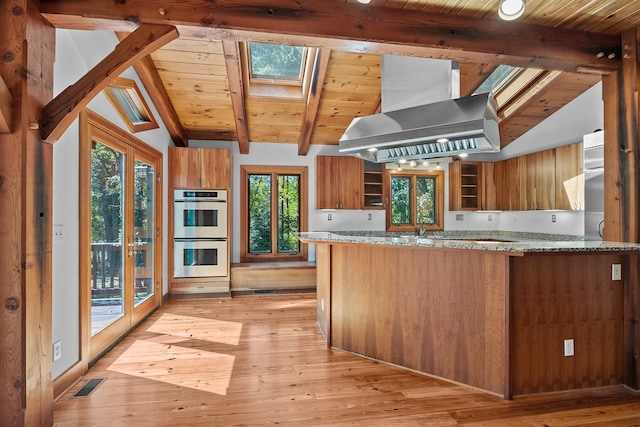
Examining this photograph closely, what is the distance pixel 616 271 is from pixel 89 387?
3.89 m

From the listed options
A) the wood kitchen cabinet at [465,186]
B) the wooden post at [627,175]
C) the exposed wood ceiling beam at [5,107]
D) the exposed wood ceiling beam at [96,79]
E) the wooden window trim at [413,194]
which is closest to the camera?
the exposed wood ceiling beam at [5,107]

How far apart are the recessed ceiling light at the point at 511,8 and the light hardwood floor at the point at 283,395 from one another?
250cm

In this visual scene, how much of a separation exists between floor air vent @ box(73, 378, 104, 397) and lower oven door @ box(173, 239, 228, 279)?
2.40 metres

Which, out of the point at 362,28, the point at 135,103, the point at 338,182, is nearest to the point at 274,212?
the point at 338,182

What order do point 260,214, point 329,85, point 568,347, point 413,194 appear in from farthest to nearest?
point 413,194, point 260,214, point 329,85, point 568,347

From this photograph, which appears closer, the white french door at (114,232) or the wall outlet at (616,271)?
the wall outlet at (616,271)

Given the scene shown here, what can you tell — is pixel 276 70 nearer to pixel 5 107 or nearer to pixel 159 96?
pixel 159 96

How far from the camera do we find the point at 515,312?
2.23 metres

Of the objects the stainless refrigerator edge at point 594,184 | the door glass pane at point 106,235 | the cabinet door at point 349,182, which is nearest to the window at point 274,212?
the cabinet door at point 349,182

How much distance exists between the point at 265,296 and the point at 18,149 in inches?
144

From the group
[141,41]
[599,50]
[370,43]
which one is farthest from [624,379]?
[141,41]

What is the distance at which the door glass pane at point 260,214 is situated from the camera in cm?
553

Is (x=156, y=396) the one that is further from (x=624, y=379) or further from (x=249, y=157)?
(x=249, y=157)

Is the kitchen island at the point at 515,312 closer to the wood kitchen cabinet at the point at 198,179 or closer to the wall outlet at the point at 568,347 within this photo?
the wall outlet at the point at 568,347
